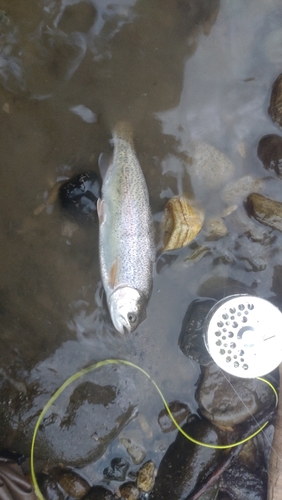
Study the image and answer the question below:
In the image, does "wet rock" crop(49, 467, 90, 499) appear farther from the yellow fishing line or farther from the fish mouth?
the fish mouth

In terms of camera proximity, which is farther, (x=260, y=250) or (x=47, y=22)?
(x=260, y=250)

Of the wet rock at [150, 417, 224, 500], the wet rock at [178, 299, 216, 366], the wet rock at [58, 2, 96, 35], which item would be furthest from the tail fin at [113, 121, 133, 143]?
the wet rock at [150, 417, 224, 500]

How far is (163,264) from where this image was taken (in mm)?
3418

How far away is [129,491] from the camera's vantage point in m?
3.37

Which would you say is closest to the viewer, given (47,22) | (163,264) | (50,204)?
(47,22)

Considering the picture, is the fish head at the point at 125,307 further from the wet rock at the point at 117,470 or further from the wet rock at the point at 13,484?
the wet rock at the point at 13,484

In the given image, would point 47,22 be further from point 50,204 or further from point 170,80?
point 50,204

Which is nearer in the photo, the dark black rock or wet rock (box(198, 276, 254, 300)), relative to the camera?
the dark black rock

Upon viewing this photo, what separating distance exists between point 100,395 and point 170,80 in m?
2.99

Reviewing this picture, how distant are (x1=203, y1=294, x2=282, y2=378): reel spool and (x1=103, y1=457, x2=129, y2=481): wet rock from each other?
4.65 ft

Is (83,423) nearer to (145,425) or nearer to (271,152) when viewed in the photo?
(145,425)

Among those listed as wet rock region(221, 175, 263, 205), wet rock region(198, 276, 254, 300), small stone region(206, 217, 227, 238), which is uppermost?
wet rock region(221, 175, 263, 205)

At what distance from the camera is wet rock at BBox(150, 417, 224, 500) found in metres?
3.32

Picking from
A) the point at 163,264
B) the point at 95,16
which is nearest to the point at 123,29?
the point at 95,16
